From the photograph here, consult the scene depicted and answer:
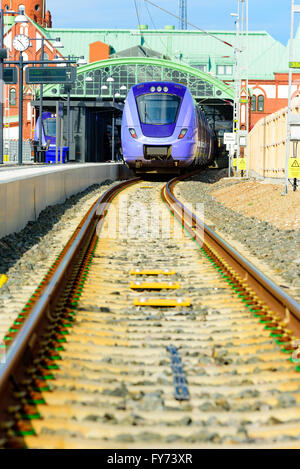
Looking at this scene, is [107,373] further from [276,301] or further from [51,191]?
[51,191]

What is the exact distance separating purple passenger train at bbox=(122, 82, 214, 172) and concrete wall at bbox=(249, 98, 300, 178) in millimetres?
2627

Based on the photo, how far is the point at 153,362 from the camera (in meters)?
4.57

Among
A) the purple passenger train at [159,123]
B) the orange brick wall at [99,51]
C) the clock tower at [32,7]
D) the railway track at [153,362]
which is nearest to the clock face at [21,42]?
the purple passenger train at [159,123]

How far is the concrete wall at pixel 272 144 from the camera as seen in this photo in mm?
20969

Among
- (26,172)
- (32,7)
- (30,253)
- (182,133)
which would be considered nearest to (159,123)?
(182,133)

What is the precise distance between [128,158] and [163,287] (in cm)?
1840

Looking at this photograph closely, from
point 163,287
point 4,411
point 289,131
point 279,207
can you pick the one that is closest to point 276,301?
point 163,287

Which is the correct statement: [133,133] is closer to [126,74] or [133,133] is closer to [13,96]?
[126,74]

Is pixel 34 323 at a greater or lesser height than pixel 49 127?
lesser

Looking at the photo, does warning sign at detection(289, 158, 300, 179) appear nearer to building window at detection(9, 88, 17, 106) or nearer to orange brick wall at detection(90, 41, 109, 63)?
building window at detection(9, 88, 17, 106)

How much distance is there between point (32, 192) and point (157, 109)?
38.4 feet

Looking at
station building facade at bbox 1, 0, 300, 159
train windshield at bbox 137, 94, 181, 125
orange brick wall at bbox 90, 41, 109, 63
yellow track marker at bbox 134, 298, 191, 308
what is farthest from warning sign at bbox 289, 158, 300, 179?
orange brick wall at bbox 90, 41, 109, 63

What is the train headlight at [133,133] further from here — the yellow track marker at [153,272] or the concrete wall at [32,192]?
the yellow track marker at [153,272]

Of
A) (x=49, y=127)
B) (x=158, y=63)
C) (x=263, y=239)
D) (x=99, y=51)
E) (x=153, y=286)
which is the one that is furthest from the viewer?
(x=99, y=51)
